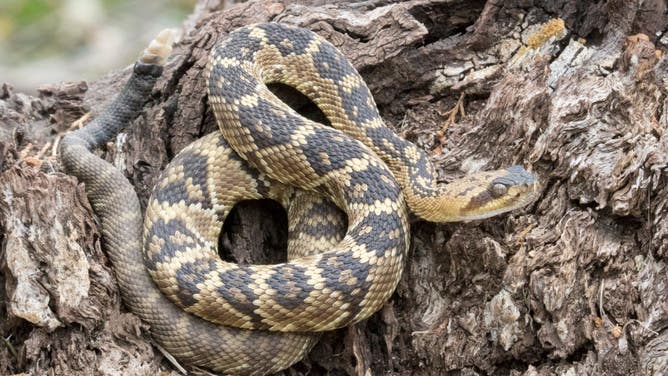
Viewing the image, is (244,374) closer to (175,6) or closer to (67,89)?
(67,89)

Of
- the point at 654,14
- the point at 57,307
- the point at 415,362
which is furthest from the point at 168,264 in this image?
the point at 654,14

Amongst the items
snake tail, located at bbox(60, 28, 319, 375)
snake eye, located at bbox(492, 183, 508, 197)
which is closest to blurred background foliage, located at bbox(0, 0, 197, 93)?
snake tail, located at bbox(60, 28, 319, 375)

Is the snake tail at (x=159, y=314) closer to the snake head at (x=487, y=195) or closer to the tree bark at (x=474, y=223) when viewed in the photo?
the tree bark at (x=474, y=223)

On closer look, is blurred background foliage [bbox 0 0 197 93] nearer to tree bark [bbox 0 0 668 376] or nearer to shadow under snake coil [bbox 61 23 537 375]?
tree bark [bbox 0 0 668 376]

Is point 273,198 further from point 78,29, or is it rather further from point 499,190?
point 78,29

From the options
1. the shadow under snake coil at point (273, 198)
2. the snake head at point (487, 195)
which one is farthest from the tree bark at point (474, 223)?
the shadow under snake coil at point (273, 198)

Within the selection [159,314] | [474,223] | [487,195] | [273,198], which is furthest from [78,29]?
[487,195]
